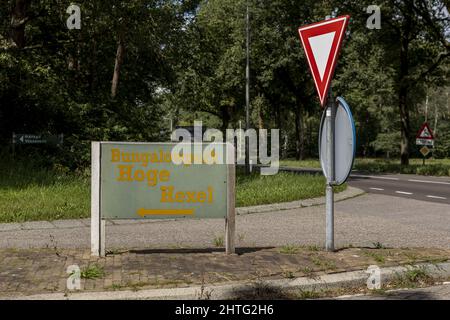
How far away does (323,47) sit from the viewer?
600 centimetres

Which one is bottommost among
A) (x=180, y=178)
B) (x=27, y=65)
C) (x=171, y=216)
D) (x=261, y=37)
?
(x=171, y=216)

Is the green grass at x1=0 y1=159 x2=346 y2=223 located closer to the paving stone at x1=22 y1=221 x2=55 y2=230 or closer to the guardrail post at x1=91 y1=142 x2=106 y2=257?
the paving stone at x1=22 y1=221 x2=55 y2=230

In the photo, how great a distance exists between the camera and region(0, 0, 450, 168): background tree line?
53.9 feet

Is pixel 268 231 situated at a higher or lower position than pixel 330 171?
lower

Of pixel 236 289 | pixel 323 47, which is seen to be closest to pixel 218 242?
pixel 236 289

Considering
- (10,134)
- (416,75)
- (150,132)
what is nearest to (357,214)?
(10,134)

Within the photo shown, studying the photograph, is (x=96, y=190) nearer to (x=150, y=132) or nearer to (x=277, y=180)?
(x=277, y=180)

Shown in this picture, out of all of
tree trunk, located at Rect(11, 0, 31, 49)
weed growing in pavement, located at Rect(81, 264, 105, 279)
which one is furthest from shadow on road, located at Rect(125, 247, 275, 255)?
tree trunk, located at Rect(11, 0, 31, 49)

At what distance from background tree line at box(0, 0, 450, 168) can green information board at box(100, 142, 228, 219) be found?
34.3ft

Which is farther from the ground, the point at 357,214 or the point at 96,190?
the point at 96,190

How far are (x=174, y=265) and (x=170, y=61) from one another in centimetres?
1775

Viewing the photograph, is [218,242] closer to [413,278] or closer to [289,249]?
[289,249]

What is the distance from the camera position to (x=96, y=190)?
5.86 m

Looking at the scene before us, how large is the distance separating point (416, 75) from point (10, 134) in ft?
70.7
